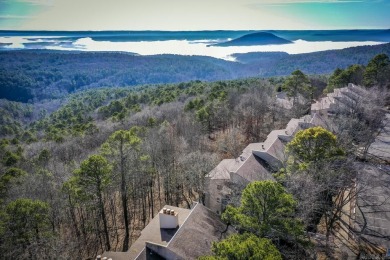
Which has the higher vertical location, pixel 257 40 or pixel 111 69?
pixel 257 40

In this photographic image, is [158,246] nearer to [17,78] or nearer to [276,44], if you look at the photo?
[276,44]

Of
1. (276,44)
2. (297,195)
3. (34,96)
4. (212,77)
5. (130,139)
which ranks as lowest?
(34,96)

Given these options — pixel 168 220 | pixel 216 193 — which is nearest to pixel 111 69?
pixel 216 193

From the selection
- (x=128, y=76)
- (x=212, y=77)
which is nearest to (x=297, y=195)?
(x=212, y=77)

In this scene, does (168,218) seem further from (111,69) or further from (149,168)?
(111,69)

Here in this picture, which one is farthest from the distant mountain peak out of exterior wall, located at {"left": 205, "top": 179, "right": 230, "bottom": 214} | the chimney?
the chimney

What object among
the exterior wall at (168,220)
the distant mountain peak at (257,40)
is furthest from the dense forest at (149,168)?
the distant mountain peak at (257,40)

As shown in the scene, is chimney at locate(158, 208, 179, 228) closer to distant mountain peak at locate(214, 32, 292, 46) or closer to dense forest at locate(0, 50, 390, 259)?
dense forest at locate(0, 50, 390, 259)
